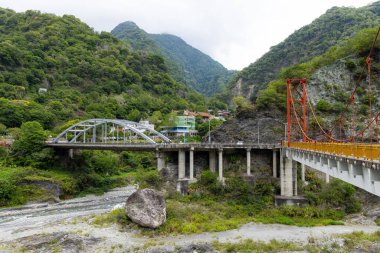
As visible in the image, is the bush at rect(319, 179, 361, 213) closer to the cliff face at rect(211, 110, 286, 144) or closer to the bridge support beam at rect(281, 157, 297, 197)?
the bridge support beam at rect(281, 157, 297, 197)

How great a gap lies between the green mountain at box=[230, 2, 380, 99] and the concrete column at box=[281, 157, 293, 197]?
5273 cm

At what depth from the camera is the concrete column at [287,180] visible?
31.7m

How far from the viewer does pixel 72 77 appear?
278 feet

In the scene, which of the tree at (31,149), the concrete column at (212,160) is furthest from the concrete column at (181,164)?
the tree at (31,149)

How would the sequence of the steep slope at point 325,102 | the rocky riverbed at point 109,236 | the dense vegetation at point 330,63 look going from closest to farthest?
the rocky riverbed at point 109,236 → the steep slope at point 325,102 → the dense vegetation at point 330,63

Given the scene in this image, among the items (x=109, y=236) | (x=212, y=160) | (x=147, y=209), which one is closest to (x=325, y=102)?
(x=212, y=160)

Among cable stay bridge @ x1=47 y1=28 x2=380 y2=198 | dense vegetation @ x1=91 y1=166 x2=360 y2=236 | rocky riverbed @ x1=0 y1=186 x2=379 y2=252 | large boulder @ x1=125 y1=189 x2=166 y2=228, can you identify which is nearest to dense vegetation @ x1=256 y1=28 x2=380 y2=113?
cable stay bridge @ x1=47 y1=28 x2=380 y2=198

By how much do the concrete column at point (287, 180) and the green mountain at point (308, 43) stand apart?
52.7 meters

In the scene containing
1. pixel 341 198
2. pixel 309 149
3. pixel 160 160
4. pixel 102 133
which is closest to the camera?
pixel 309 149

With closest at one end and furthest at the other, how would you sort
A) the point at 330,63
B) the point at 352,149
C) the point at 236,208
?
the point at 352,149, the point at 236,208, the point at 330,63

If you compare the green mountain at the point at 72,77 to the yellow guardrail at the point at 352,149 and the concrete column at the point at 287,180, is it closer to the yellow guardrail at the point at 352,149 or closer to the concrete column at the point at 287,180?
the concrete column at the point at 287,180

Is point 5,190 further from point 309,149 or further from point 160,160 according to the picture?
point 309,149

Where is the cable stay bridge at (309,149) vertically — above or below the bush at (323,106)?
below

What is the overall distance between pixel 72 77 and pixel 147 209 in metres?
69.8
